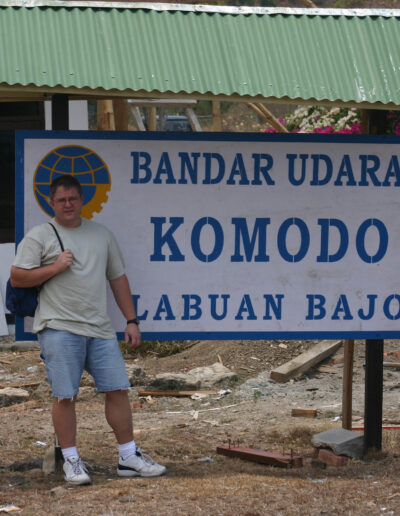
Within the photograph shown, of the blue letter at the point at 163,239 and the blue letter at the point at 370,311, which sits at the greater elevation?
the blue letter at the point at 163,239

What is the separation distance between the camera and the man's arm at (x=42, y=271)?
549cm

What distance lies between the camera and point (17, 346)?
11.4 meters

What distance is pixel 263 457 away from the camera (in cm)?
652

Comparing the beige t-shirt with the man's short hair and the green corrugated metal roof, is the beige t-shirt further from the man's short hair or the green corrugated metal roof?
the green corrugated metal roof

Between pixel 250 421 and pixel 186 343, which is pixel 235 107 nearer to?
pixel 186 343

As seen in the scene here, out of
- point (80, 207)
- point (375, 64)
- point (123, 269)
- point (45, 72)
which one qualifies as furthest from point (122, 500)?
point (375, 64)

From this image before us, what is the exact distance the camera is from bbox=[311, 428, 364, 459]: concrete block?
262 inches

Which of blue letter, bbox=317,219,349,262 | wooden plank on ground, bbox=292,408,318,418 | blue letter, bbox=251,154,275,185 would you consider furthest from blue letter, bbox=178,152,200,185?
wooden plank on ground, bbox=292,408,318,418

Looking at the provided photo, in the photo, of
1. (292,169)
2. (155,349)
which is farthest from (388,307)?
(155,349)

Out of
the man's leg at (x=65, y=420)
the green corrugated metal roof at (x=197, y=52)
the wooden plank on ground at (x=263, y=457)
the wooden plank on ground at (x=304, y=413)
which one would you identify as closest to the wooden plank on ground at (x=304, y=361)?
the wooden plank on ground at (x=304, y=413)

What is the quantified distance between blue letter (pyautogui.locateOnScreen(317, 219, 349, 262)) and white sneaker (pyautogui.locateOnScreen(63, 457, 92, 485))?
7.03 ft

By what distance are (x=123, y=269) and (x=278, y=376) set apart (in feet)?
13.7

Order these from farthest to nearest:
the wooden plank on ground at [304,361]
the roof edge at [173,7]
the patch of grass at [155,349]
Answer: the patch of grass at [155,349]
the wooden plank on ground at [304,361]
the roof edge at [173,7]

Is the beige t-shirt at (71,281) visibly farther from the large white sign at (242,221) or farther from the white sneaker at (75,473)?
the white sneaker at (75,473)
